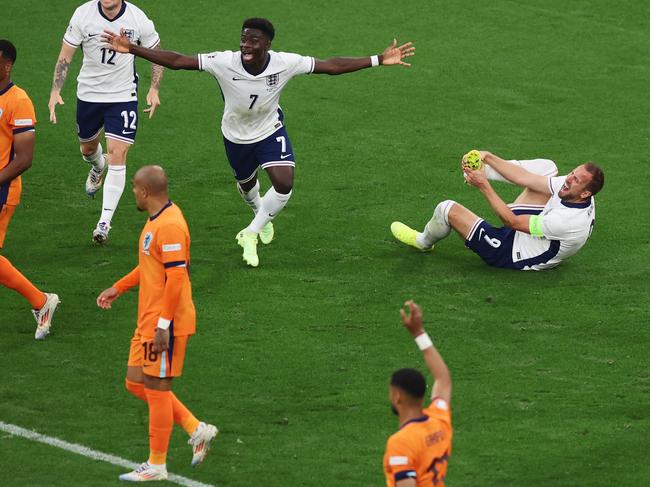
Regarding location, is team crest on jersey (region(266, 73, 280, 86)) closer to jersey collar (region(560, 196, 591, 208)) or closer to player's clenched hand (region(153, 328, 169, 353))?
jersey collar (region(560, 196, 591, 208))

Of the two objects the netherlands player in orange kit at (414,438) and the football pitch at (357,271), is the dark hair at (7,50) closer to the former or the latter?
the football pitch at (357,271)

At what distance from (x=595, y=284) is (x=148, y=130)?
7347 millimetres

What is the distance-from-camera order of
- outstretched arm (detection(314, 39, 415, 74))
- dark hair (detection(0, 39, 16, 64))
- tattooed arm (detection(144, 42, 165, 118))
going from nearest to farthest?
dark hair (detection(0, 39, 16, 64)) < outstretched arm (detection(314, 39, 415, 74)) < tattooed arm (detection(144, 42, 165, 118))

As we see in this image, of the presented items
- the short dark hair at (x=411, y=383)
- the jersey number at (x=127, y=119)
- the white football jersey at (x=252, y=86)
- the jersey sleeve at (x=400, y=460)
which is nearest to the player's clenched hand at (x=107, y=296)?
the short dark hair at (x=411, y=383)

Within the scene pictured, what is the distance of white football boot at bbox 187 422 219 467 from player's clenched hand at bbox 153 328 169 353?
73 cm

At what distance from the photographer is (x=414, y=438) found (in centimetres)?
748

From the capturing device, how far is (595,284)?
1326 cm

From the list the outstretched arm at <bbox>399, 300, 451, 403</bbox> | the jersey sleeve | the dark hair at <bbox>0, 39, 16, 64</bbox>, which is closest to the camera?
the jersey sleeve

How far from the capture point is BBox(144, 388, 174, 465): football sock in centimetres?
920

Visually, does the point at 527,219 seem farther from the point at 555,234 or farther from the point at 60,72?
the point at 60,72

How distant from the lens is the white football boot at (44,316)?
11.9 metres

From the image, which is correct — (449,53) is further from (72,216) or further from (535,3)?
(72,216)

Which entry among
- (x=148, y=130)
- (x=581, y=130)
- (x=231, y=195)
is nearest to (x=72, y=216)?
(x=231, y=195)

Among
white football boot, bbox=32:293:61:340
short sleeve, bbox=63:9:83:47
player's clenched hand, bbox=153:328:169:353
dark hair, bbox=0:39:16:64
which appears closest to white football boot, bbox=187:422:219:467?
player's clenched hand, bbox=153:328:169:353
